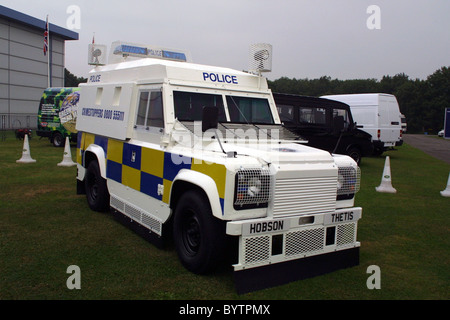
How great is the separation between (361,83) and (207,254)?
8531 centimetres

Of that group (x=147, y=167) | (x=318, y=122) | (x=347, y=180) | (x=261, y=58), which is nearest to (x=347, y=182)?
(x=347, y=180)

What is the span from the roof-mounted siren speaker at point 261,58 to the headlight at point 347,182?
2.14 m

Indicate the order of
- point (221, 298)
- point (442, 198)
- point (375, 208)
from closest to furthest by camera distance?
point (221, 298)
point (375, 208)
point (442, 198)

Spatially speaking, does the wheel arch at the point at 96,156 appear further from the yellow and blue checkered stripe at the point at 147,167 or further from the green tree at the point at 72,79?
the green tree at the point at 72,79

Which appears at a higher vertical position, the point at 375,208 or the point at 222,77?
the point at 222,77

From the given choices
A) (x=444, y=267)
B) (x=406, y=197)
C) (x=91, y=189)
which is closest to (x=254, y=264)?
(x=444, y=267)

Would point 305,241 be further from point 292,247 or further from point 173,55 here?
point 173,55

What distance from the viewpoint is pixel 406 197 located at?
8.69 metres

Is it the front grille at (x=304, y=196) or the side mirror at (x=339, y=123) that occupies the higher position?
the side mirror at (x=339, y=123)

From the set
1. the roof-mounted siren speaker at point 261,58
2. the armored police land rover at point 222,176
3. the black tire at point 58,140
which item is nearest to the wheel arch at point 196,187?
the armored police land rover at point 222,176

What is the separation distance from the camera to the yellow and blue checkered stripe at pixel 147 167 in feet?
12.8

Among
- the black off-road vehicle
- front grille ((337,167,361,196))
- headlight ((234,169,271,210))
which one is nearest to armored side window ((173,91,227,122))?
headlight ((234,169,271,210))

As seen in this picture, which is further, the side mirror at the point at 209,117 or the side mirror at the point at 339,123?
the side mirror at the point at 339,123

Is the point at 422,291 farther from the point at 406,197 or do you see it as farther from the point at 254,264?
the point at 406,197
